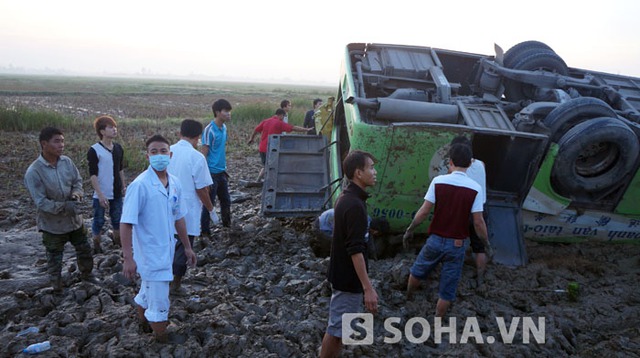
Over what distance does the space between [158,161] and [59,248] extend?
178 centimetres

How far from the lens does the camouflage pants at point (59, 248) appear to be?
4199mm

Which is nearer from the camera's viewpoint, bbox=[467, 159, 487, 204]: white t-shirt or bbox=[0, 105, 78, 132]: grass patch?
bbox=[467, 159, 487, 204]: white t-shirt

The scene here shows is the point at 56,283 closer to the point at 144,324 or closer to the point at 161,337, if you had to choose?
the point at 144,324

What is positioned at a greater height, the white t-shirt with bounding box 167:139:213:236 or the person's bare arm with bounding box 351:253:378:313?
the white t-shirt with bounding box 167:139:213:236

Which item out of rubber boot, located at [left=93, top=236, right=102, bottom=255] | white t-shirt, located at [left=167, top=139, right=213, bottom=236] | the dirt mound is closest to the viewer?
the dirt mound

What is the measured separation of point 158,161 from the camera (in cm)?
324

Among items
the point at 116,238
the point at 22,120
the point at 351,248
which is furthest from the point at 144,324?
the point at 22,120

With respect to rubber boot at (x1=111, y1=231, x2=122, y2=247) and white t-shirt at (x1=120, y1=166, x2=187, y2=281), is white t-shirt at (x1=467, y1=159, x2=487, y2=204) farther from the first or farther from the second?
rubber boot at (x1=111, y1=231, x2=122, y2=247)

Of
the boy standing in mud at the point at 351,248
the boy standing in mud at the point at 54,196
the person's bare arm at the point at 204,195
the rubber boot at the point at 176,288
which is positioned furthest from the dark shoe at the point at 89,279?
the boy standing in mud at the point at 351,248

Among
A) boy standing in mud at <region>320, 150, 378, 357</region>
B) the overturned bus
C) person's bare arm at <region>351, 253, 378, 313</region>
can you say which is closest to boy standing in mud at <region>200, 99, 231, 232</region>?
the overturned bus

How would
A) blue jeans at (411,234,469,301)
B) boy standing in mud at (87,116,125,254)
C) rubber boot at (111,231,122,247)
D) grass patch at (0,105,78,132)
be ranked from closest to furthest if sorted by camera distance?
blue jeans at (411,234,469,301) → boy standing in mud at (87,116,125,254) → rubber boot at (111,231,122,247) → grass patch at (0,105,78,132)

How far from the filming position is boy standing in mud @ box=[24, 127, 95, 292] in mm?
4039

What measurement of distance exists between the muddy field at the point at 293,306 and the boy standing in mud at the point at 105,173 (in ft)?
1.52

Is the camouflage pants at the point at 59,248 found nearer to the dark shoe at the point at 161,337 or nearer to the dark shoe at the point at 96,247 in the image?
the dark shoe at the point at 96,247
